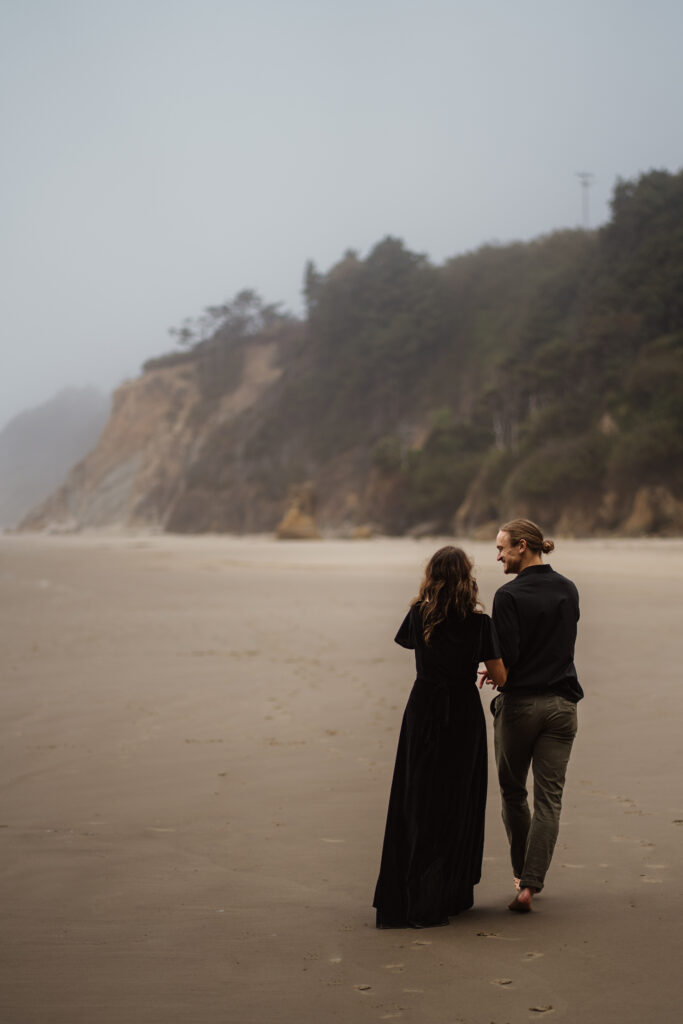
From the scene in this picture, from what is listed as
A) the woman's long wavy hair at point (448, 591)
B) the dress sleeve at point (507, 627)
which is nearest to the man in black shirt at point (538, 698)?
the dress sleeve at point (507, 627)

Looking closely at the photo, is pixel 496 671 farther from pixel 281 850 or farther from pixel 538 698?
pixel 281 850

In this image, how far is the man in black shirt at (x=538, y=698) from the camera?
3.63 m

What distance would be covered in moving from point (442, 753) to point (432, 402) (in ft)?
197

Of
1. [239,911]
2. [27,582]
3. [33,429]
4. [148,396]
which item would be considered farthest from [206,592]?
[33,429]

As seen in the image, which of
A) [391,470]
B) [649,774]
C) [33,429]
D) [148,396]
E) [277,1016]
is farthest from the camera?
[33,429]

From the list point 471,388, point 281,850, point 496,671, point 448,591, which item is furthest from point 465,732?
point 471,388

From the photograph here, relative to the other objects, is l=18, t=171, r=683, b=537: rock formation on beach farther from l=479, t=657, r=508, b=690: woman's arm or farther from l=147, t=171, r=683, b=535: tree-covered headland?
l=479, t=657, r=508, b=690: woman's arm

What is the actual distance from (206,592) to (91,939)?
1407 centimetres

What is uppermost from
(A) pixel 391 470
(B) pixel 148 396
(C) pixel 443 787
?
(B) pixel 148 396

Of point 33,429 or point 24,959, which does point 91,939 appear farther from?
point 33,429

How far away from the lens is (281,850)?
4.43 m

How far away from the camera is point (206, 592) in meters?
17.3

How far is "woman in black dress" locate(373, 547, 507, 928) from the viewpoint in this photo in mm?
3539

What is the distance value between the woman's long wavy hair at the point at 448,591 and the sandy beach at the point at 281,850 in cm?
119
